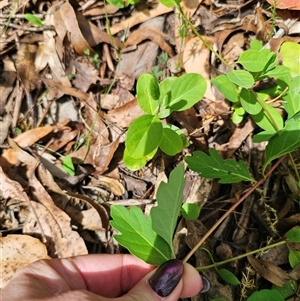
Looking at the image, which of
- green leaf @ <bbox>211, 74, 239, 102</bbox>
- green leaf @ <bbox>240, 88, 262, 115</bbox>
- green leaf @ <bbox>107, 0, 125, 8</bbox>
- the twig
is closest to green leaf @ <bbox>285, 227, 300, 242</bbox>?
green leaf @ <bbox>240, 88, 262, 115</bbox>

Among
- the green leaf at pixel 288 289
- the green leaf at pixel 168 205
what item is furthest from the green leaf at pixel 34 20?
the green leaf at pixel 288 289

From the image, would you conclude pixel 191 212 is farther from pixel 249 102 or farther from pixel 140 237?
pixel 249 102

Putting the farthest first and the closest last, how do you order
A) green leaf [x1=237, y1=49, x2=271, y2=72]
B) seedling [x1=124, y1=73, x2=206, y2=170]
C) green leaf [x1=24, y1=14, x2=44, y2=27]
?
green leaf [x1=24, y1=14, x2=44, y2=27], green leaf [x1=237, y1=49, x2=271, y2=72], seedling [x1=124, y1=73, x2=206, y2=170]

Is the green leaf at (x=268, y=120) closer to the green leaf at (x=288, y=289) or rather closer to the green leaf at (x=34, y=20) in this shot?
the green leaf at (x=288, y=289)

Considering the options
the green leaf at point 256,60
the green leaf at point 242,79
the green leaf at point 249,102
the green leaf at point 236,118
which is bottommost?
the green leaf at point 236,118

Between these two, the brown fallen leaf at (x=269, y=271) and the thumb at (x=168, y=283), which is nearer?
the thumb at (x=168, y=283)

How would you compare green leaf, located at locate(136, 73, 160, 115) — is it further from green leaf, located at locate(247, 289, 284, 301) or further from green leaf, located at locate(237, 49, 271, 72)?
green leaf, located at locate(247, 289, 284, 301)

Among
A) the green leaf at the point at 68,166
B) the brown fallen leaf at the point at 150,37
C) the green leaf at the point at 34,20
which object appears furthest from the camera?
the green leaf at the point at 34,20
